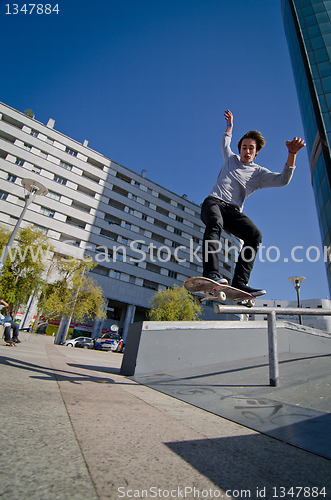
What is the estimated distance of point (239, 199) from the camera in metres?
4.02

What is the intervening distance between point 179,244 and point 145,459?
1830 inches

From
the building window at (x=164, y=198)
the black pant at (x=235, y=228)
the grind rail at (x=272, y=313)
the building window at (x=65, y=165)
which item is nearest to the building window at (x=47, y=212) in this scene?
the building window at (x=65, y=165)

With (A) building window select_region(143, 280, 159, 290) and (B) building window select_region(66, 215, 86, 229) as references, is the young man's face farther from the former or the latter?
(A) building window select_region(143, 280, 159, 290)

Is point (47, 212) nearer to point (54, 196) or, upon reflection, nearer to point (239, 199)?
point (54, 196)

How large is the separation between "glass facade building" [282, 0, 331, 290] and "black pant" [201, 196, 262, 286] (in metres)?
24.9

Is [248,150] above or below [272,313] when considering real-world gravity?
above

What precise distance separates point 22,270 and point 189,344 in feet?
69.4

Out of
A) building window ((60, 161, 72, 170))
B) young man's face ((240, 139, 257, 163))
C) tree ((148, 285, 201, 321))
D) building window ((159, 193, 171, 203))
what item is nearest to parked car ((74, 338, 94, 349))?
tree ((148, 285, 201, 321))

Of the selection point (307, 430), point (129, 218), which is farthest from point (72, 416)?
point (129, 218)

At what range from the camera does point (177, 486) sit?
0.87m

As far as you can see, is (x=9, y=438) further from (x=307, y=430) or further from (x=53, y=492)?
(x=307, y=430)

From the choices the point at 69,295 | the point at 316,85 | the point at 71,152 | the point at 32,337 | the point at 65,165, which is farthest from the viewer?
the point at 71,152

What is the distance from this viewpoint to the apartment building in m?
34.6

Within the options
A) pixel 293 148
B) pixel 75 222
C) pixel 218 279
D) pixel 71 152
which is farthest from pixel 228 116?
pixel 71 152
